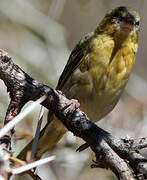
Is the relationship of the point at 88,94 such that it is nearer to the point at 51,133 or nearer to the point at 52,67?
the point at 51,133

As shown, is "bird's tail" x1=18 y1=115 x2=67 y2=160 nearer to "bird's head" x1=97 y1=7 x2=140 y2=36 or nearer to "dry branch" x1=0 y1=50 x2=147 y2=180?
"bird's head" x1=97 y1=7 x2=140 y2=36

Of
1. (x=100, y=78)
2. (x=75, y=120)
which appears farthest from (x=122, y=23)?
(x=75, y=120)

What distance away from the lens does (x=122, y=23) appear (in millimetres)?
3889

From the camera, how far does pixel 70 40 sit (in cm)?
694

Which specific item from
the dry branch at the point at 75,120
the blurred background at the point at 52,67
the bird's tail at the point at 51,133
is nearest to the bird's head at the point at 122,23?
the blurred background at the point at 52,67

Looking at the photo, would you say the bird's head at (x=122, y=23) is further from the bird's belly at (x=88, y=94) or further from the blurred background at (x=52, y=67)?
the bird's belly at (x=88, y=94)

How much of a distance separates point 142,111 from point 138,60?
8.82 feet

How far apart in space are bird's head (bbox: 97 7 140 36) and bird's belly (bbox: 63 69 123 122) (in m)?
0.62

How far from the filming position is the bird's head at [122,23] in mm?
3859

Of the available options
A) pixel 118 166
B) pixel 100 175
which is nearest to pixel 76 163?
pixel 100 175

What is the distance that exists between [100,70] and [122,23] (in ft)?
2.12

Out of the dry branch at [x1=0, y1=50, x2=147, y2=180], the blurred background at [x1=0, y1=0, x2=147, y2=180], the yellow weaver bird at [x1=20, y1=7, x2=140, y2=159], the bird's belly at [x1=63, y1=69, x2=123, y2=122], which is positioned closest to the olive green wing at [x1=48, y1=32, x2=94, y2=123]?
the yellow weaver bird at [x1=20, y1=7, x2=140, y2=159]

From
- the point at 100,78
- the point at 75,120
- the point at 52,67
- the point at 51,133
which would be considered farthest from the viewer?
the point at 52,67

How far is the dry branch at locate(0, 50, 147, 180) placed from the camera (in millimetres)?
1800
